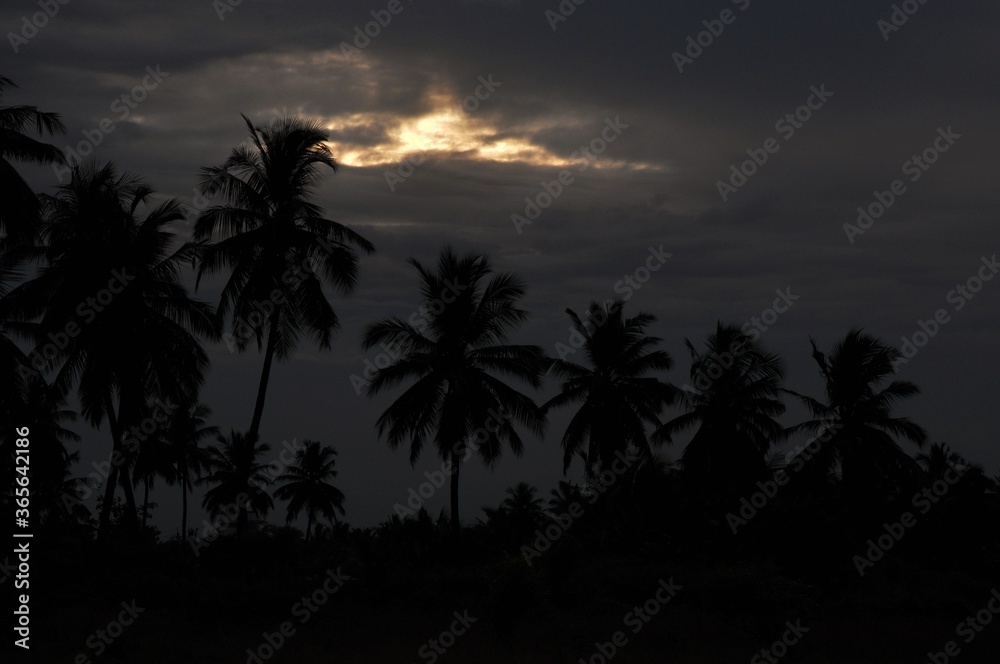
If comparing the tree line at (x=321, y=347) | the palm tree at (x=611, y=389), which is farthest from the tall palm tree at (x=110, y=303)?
the palm tree at (x=611, y=389)

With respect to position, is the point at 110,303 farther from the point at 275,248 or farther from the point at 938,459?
the point at 938,459

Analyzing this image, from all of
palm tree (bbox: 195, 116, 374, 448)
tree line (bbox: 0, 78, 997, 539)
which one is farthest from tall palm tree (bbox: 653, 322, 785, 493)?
palm tree (bbox: 195, 116, 374, 448)

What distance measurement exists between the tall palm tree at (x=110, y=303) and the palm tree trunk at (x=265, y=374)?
1.70m

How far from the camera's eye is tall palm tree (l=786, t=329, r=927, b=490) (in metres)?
35.4

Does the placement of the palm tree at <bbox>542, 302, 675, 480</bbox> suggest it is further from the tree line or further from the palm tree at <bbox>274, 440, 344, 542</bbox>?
the palm tree at <bbox>274, 440, 344, 542</bbox>

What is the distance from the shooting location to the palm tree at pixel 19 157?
19953 millimetres

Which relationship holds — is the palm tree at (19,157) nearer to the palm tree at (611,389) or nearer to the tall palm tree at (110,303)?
the tall palm tree at (110,303)

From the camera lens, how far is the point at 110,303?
26.3 metres

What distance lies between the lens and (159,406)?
4256 centimetres

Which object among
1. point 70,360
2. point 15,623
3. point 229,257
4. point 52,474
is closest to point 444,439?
point 229,257

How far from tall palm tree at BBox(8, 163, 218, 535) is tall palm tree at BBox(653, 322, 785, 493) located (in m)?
20.2

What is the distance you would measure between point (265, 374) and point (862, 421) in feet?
74.0

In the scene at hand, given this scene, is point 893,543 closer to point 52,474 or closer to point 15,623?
point 15,623

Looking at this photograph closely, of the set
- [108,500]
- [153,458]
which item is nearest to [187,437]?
[153,458]
